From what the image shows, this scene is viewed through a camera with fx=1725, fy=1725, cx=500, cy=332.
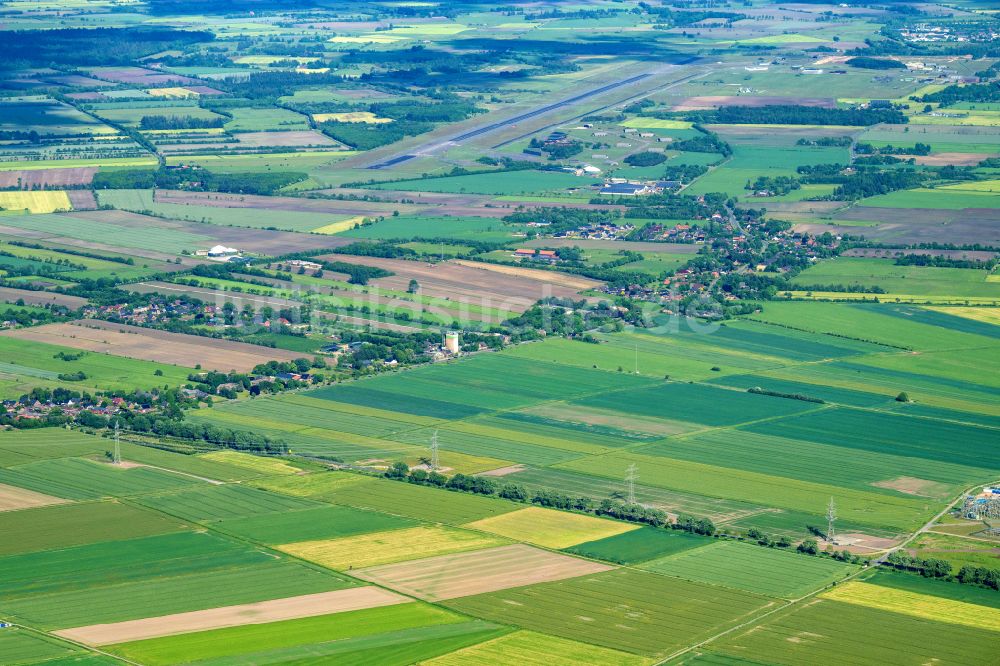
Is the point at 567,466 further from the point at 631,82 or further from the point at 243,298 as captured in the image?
the point at 631,82

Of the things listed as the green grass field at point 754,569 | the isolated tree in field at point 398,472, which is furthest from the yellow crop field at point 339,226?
the green grass field at point 754,569

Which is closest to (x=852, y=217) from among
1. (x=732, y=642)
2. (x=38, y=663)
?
(x=732, y=642)

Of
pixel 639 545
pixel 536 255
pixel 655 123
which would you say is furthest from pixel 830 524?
pixel 655 123

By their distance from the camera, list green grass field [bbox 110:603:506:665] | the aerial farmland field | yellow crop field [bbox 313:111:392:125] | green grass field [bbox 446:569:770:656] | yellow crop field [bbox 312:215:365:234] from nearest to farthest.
Result: green grass field [bbox 110:603:506:665]
green grass field [bbox 446:569:770:656]
the aerial farmland field
yellow crop field [bbox 312:215:365:234]
yellow crop field [bbox 313:111:392:125]

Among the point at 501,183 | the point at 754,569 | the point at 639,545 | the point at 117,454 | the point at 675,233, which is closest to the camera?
the point at 754,569

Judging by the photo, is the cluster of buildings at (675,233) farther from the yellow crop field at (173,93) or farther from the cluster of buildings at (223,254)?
the yellow crop field at (173,93)

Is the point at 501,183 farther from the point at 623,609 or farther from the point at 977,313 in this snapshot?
the point at 623,609

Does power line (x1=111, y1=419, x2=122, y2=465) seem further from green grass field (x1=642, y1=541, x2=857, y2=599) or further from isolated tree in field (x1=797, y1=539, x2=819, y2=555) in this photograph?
isolated tree in field (x1=797, y1=539, x2=819, y2=555)

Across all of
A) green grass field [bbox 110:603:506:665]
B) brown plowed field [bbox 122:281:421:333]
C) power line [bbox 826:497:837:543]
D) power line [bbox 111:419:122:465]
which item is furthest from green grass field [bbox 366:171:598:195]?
green grass field [bbox 110:603:506:665]
